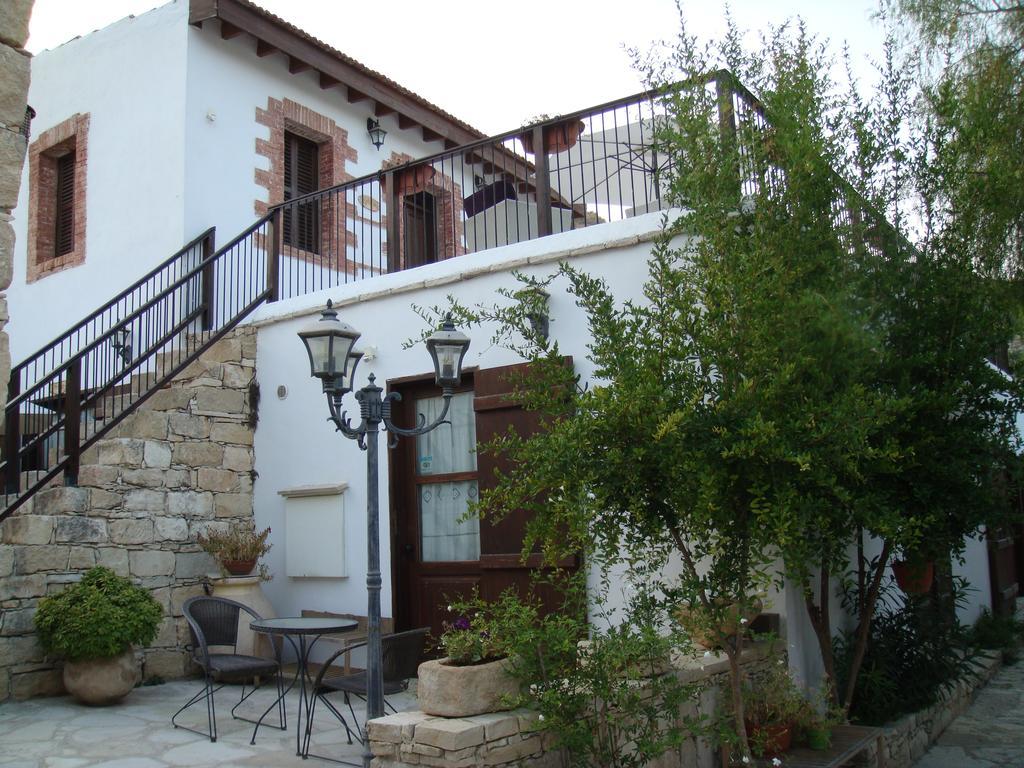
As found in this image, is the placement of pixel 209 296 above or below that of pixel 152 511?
above

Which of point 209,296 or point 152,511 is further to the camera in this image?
point 209,296

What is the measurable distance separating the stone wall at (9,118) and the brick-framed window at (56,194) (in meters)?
7.87

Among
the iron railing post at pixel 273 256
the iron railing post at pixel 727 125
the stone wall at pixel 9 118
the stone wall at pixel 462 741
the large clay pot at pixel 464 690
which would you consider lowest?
the stone wall at pixel 462 741

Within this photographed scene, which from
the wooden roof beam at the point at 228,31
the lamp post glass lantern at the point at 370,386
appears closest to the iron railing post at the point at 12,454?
the lamp post glass lantern at the point at 370,386

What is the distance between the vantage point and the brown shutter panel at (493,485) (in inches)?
235

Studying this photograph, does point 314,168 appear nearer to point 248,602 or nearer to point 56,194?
point 56,194

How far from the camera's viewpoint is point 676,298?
159 inches

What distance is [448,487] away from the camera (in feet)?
22.1

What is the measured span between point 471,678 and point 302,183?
25.7ft

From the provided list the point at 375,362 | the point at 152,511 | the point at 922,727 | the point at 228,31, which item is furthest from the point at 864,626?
the point at 228,31

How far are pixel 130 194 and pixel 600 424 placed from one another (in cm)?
713

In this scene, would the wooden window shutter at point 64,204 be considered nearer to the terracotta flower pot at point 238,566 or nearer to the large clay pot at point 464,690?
the terracotta flower pot at point 238,566

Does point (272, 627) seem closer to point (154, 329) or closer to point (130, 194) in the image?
Answer: point (154, 329)

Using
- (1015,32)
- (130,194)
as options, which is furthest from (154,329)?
(1015,32)
